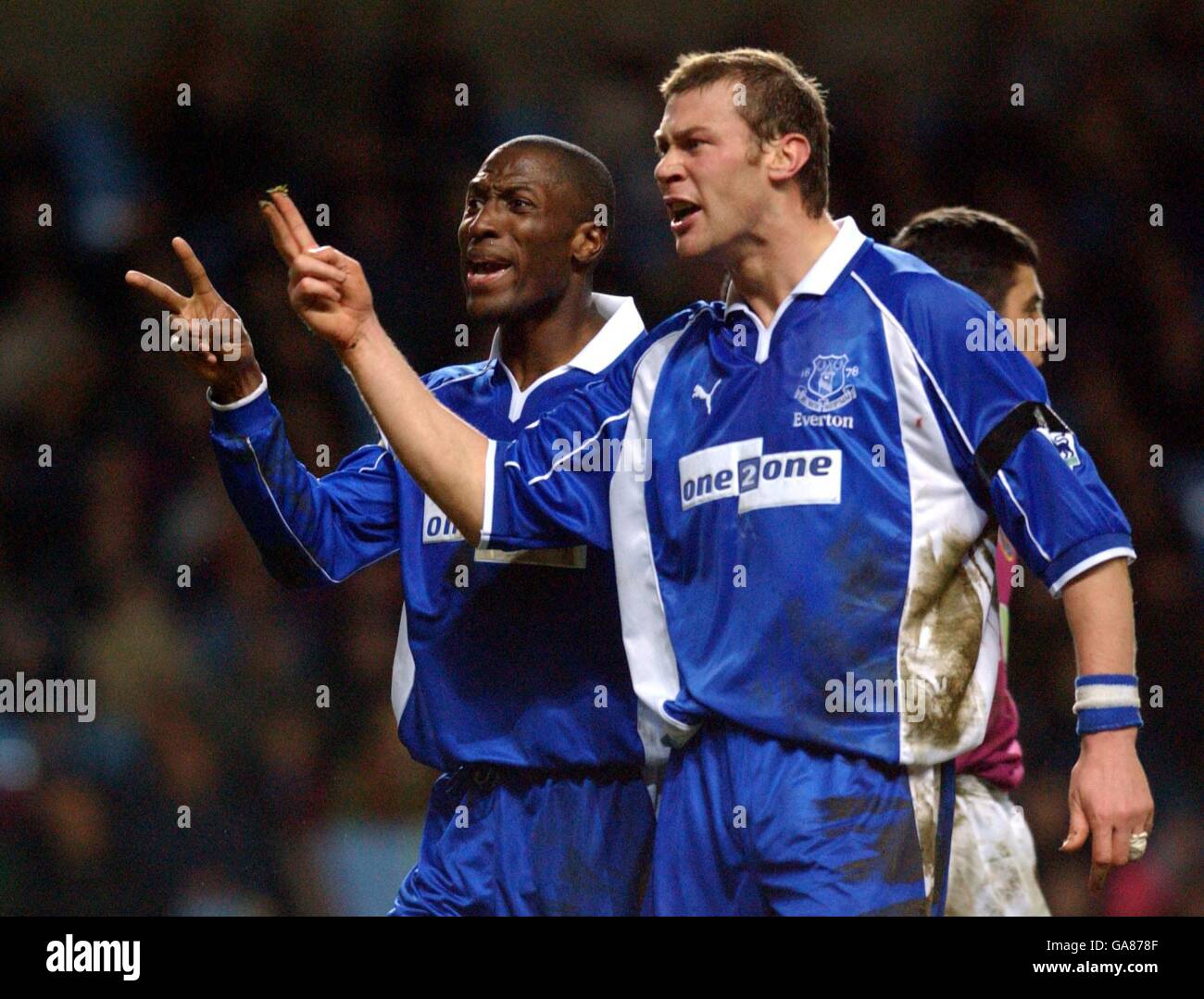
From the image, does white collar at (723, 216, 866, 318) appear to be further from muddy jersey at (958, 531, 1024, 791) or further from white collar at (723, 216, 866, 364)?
muddy jersey at (958, 531, 1024, 791)

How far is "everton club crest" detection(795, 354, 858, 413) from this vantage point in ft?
10.3

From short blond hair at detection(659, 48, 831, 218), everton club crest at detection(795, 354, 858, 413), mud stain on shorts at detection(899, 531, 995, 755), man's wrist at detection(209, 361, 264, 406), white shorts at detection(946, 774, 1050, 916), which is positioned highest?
short blond hair at detection(659, 48, 831, 218)

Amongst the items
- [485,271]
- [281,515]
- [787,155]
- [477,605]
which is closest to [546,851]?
[477,605]

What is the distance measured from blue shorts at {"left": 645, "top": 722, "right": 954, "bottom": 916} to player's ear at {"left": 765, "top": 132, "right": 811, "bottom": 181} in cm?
99

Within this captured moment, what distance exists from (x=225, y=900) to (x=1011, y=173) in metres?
3.33

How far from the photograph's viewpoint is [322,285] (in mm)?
3213

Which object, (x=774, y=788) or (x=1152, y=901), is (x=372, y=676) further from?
(x=774, y=788)

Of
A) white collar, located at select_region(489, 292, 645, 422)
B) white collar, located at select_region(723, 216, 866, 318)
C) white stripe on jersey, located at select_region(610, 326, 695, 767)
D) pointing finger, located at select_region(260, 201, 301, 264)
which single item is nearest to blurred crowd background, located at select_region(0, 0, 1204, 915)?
white collar, located at select_region(489, 292, 645, 422)

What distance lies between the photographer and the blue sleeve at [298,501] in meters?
3.50

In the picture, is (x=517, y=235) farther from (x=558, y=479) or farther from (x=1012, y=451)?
(x=1012, y=451)

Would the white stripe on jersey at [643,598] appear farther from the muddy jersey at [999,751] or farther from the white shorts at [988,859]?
the muddy jersey at [999,751]

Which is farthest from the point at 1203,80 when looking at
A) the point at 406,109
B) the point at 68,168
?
the point at 68,168

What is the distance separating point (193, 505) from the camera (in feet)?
19.5

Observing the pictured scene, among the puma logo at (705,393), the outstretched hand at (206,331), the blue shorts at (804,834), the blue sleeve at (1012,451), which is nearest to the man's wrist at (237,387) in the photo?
the outstretched hand at (206,331)
